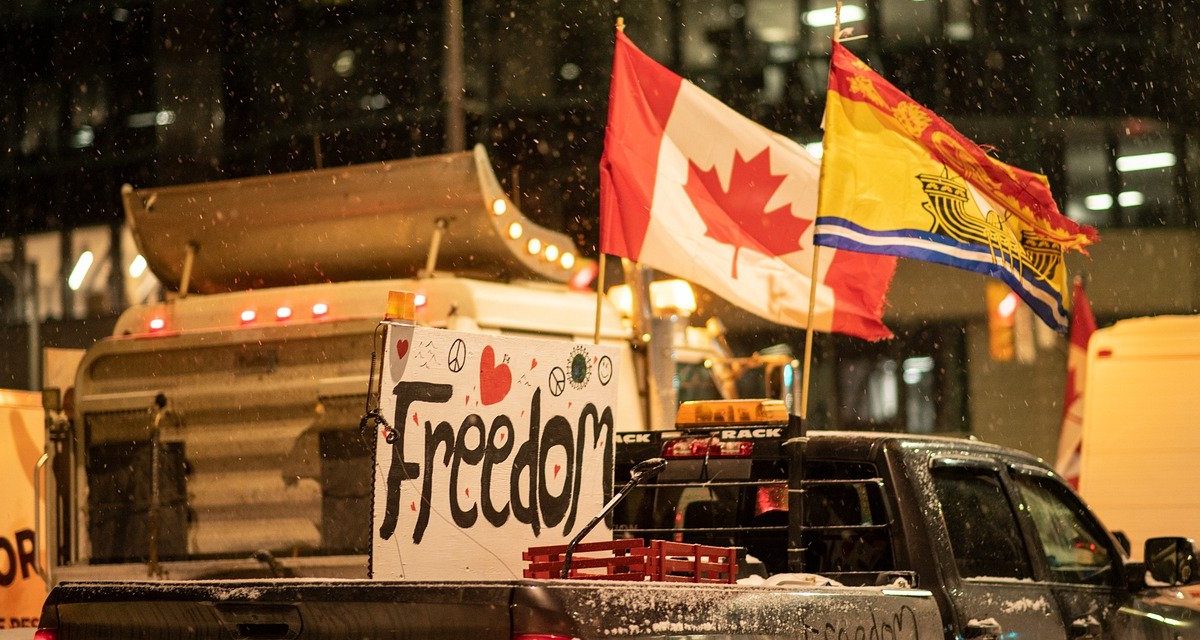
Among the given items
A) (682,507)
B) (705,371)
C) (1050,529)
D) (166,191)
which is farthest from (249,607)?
(705,371)

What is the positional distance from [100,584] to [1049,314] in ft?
16.5

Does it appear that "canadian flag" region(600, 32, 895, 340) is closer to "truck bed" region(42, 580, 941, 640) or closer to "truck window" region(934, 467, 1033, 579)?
"truck window" region(934, 467, 1033, 579)

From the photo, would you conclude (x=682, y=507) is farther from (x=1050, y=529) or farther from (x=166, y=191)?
(x=166, y=191)

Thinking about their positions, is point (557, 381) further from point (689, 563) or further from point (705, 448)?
point (705, 448)

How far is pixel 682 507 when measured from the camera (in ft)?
20.7

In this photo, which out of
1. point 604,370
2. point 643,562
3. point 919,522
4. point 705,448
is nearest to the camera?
point 643,562

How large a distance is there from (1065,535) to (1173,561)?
1.31 ft

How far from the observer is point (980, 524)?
5.81 meters

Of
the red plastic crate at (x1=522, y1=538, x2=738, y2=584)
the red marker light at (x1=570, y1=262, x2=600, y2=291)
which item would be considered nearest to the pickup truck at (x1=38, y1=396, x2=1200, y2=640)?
the red plastic crate at (x1=522, y1=538, x2=738, y2=584)

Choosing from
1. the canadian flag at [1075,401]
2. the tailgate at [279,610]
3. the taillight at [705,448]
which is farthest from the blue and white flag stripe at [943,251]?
the canadian flag at [1075,401]

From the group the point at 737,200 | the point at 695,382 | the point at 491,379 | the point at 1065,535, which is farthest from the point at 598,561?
the point at 695,382

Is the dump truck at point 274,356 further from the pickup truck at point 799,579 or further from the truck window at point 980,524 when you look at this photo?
the truck window at point 980,524

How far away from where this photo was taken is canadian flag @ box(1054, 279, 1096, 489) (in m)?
15.4

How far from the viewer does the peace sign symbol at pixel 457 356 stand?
483cm
